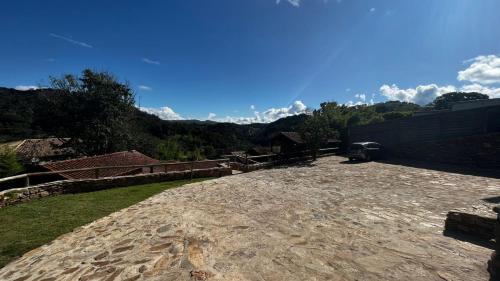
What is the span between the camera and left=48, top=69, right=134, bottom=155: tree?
2561cm

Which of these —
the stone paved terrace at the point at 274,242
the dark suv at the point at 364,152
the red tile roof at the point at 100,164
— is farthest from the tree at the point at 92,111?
the dark suv at the point at 364,152

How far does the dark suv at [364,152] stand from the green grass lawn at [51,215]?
16.1 m

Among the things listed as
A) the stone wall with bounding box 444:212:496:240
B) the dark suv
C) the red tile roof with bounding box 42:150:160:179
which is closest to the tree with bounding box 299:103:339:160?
the dark suv

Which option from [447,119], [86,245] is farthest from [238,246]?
[447,119]

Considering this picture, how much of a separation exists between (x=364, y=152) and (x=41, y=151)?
1466 inches

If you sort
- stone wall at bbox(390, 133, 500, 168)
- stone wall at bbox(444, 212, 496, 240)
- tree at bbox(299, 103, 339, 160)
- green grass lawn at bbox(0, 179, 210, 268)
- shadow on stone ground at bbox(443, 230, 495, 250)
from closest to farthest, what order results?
shadow on stone ground at bbox(443, 230, 495, 250) → stone wall at bbox(444, 212, 496, 240) → green grass lawn at bbox(0, 179, 210, 268) → stone wall at bbox(390, 133, 500, 168) → tree at bbox(299, 103, 339, 160)

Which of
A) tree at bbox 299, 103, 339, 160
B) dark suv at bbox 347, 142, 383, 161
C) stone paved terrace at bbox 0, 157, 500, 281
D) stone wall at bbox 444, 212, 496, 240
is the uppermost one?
tree at bbox 299, 103, 339, 160

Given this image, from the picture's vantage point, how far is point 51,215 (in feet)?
26.1

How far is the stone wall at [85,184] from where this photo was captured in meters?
9.40

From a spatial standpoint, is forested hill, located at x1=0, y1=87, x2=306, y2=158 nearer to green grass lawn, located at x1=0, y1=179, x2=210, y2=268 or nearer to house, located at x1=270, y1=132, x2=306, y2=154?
house, located at x1=270, y1=132, x2=306, y2=154

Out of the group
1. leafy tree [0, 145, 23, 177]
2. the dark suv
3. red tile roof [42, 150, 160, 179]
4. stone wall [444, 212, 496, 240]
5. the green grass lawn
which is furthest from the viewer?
the dark suv

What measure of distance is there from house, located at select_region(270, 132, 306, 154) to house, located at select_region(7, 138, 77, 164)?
74.4 feet

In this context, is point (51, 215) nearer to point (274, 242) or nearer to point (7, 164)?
point (274, 242)

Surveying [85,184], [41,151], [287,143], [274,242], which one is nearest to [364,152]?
[287,143]
